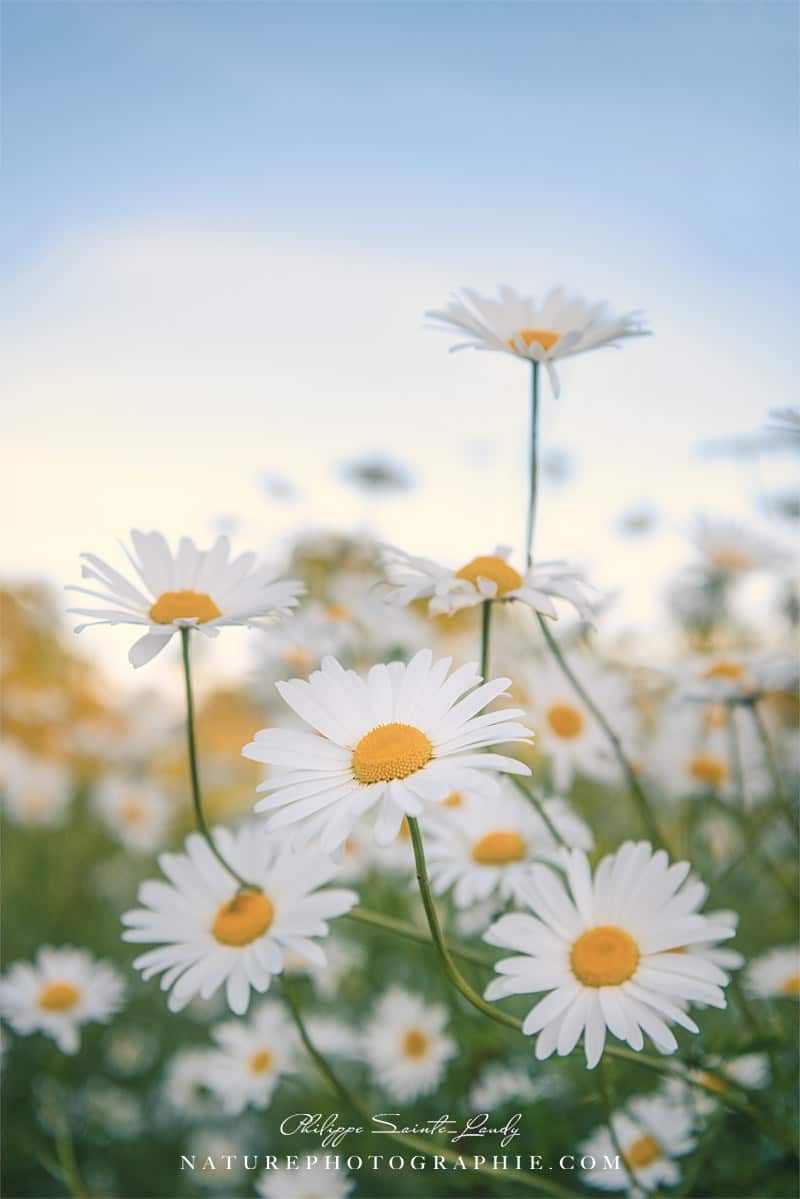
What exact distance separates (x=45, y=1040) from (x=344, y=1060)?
943 millimetres

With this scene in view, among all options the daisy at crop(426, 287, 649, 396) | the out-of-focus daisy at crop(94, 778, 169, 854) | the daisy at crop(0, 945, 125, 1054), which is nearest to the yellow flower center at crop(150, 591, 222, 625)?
the daisy at crop(426, 287, 649, 396)

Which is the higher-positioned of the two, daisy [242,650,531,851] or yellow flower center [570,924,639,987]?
daisy [242,650,531,851]

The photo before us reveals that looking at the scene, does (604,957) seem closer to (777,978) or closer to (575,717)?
(777,978)

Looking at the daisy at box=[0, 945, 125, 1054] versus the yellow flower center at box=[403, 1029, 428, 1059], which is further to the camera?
the yellow flower center at box=[403, 1029, 428, 1059]

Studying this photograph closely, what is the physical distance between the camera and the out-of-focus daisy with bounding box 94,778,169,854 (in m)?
3.27

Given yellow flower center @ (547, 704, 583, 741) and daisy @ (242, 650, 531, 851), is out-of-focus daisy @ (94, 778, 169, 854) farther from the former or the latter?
daisy @ (242, 650, 531, 851)

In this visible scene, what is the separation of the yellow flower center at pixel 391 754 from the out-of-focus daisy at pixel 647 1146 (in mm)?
621

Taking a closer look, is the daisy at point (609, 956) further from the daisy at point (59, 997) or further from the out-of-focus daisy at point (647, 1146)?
the daisy at point (59, 997)

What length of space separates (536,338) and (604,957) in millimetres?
691

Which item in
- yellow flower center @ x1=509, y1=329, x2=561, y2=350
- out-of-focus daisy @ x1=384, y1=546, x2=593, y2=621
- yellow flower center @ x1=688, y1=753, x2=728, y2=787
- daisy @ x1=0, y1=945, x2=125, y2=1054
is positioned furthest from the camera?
yellow flower center @ x1=688, y1=753, x2=728, y2=787

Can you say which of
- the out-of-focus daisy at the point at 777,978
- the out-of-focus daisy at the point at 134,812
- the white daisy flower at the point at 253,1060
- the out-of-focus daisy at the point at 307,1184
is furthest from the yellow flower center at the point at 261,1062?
the out-of-focus daisy at the point at 134,812

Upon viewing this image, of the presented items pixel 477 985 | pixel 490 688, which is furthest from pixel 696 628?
pixel 490 688

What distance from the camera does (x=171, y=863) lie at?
1.17 meters

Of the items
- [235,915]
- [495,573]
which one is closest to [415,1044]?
[235,915]
